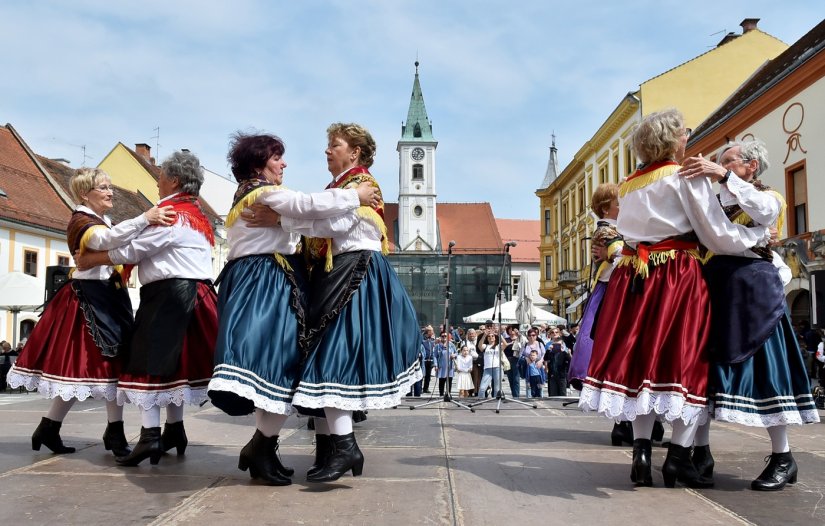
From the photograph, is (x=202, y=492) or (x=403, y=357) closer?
(x=202, y=492)

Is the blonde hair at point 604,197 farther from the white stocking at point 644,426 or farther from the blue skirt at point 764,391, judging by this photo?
the white stocking at point 644,426

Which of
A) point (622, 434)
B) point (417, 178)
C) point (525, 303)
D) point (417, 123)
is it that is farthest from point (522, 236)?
point (622, 434)

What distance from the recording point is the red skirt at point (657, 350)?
3.50m

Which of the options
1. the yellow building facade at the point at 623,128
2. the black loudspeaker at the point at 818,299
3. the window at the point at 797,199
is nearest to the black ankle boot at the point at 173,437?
the black loudspeaker at the point at 818,299

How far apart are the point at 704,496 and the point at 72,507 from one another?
105 inches

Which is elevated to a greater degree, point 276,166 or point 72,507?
point 276,166

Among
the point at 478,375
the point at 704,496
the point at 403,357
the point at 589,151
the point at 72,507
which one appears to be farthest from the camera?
the point at 589,151

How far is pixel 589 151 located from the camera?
43656mm

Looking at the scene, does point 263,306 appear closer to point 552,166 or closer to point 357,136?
point 357,136

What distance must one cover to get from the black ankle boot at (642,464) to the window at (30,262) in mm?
30667

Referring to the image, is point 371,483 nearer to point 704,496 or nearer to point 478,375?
point 704,496

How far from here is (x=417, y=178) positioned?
8725 centimetres

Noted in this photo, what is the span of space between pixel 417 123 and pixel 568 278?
44214mm

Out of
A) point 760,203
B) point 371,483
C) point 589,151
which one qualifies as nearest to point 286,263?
point 371,483
